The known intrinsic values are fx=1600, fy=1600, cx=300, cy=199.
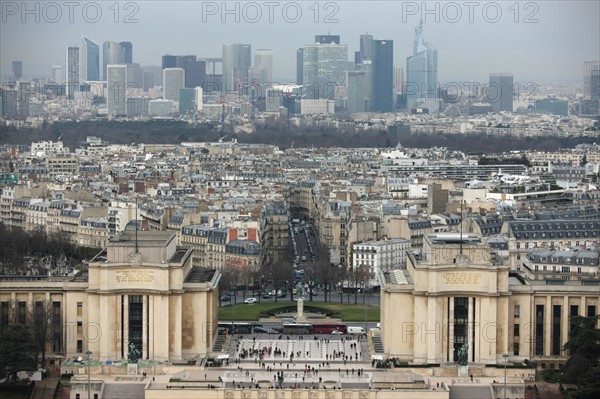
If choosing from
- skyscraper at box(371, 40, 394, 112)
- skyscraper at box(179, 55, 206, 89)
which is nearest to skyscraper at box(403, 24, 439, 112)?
skyscraper at box(371, 40, 394, 112)

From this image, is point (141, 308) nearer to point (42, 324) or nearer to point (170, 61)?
point (42, 324)

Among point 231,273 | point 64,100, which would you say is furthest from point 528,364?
point 64,100

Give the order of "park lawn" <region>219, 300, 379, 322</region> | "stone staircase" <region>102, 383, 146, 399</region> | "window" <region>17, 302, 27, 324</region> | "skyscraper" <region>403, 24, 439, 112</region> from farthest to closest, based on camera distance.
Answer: "skyscraper" <region>403, 24, 439, 112</region> < "park lawn" <region>219, 300, 379, 322</region> < "window" <region>17, 302, 27, 324</region> < "stone staircase" <region>102, 383, 146, 399</region>

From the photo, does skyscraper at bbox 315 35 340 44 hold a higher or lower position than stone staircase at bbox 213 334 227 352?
higher

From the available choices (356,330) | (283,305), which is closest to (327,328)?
(356,330)

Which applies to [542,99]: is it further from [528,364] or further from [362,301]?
[528,364]

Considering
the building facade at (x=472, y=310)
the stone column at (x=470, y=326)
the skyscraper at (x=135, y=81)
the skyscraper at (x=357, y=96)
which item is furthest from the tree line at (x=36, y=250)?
the skyscraper at (x=135, y=81)

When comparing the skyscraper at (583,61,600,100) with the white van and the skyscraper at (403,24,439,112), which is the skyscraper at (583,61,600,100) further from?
the white van
